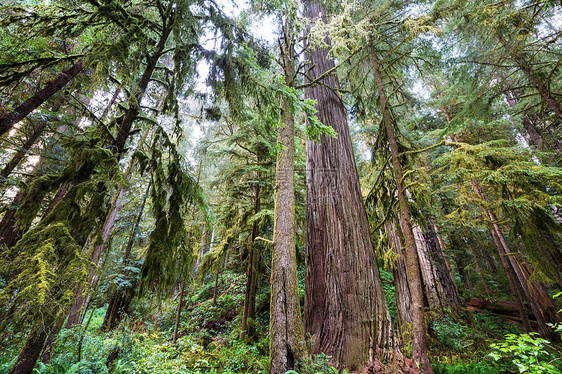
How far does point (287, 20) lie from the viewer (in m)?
4.18

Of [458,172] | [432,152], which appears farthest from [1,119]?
[432,152]

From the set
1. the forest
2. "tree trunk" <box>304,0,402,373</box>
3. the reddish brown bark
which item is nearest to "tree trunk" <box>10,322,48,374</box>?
the forest

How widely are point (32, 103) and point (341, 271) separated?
7243 mm

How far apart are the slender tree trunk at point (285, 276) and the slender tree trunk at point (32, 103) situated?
4278 millimetres

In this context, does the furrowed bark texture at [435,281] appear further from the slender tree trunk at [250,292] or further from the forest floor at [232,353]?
the slender tree trunk at [250,292]

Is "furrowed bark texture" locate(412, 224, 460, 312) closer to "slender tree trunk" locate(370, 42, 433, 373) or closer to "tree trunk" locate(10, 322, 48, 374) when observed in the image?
"slender tree trunk" locate(370, 42, 433, 373)

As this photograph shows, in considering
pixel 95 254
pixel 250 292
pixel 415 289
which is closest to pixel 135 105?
pixel 415 289

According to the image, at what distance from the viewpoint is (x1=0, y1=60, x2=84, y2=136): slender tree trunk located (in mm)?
4285

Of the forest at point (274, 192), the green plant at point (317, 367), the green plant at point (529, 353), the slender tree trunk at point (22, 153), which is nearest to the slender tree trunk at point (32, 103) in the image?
the forest at point (274, 192)

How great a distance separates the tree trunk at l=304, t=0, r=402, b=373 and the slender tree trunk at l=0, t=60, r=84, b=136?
5191 millimetres

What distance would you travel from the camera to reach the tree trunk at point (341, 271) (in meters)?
2.81

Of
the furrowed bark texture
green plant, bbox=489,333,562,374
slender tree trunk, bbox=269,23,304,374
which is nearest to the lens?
green plant, bbox=489,333,562,374

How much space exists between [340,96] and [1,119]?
7.12 metres

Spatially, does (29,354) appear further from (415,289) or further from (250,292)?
(250,292)
